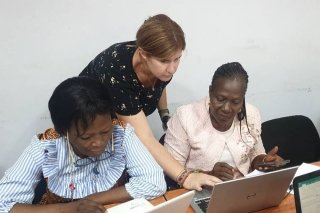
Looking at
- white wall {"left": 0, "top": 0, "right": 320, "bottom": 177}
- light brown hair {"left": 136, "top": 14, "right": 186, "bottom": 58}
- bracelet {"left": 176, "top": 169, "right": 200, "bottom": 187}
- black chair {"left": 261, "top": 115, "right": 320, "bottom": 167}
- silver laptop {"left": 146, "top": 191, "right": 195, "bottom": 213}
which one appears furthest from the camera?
black chair {"left": 261, "top": 115, "right": 320, "bottom": 167}

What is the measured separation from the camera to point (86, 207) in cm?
134

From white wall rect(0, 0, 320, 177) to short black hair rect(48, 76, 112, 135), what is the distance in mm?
813

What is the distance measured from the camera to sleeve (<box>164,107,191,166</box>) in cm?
185

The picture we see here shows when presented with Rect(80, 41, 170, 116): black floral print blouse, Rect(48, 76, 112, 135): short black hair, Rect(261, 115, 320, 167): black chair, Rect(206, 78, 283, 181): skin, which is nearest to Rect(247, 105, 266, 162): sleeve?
Rect(206, 78, 283, 181): skin

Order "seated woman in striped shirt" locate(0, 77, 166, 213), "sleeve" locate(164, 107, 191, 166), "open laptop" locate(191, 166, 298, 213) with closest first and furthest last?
"open laptop" locate(191, 166, 298, 213) < "seated woman in striped shirt" locate(0, 77, 166, 213) < "sleeve" locate(164, 107, 191, 166)

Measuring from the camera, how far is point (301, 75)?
8.91 feet

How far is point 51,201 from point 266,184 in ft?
2.68

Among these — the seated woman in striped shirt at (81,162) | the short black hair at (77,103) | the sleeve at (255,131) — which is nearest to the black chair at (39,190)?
the seated woman in striped shirt at (81,162)

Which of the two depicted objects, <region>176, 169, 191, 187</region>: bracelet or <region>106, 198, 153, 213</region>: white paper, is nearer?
<region>106, 198, 153, 213</region>: white paper

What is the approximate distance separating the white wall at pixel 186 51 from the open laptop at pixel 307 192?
1.33 metres

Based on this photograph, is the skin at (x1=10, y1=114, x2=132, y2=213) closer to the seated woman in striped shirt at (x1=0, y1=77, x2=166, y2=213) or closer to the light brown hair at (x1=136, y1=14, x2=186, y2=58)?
the seated woman in striped shirt at (x1=0, y1=77, x2=166, y2=213)

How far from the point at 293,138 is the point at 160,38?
1131 mm

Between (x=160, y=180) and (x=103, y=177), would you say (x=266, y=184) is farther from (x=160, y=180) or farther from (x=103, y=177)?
(x=103, y=177)

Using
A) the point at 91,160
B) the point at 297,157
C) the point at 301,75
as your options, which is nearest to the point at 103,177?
the point at 91,160
